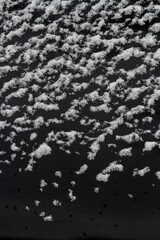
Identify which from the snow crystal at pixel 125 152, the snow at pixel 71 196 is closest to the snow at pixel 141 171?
the snow crystal at pixel 125 152

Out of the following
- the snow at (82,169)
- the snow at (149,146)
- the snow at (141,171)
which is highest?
the snow at (149,146)

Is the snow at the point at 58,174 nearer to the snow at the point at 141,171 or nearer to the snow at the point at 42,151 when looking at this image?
the snow at the point at 42,151

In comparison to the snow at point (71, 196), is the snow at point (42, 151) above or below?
above

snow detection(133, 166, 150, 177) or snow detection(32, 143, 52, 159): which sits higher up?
snow detection(32, 143, 52, 159)

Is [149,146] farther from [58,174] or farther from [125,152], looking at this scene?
[58,174]

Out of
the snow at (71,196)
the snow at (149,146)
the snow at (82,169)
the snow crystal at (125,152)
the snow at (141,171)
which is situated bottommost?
the snow at (71,196)

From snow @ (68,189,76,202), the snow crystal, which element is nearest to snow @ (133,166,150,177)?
the snow crystal

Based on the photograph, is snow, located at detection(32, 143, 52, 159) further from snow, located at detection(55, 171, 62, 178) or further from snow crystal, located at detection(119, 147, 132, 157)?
snow crystal, located at detection(119, 147, 132, 157)

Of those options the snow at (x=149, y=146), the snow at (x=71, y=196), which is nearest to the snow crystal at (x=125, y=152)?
the snow at (x=149, y=146)

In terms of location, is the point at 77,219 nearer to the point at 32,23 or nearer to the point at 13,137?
the point at 13,137

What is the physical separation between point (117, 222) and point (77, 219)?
99mm

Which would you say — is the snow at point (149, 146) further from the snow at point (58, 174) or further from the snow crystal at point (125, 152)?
the snow at point (58, 174)

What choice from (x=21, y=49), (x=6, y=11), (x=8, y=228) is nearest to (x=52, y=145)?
(x=8, y=228)

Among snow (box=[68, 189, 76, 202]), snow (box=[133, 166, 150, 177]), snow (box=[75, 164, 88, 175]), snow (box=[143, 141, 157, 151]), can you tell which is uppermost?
snow (box=[143, 141, 157, 151])
